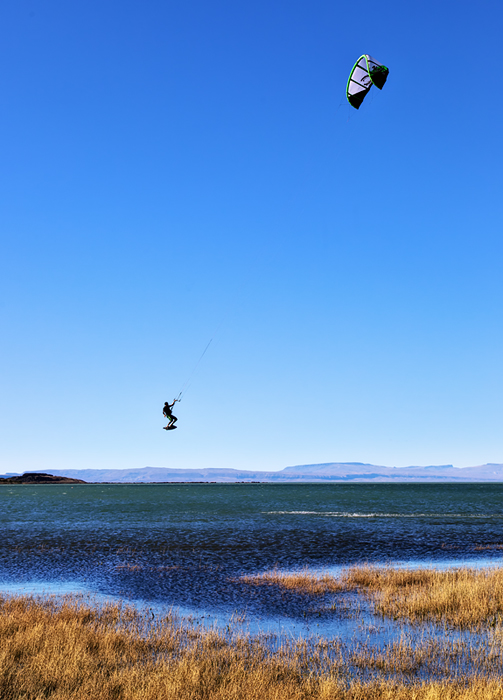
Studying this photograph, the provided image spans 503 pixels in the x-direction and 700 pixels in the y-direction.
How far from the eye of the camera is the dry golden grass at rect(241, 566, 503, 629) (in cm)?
1811

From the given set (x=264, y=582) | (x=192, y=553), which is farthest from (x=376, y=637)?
(x=192, y=553)

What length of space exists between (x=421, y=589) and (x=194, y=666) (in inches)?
480

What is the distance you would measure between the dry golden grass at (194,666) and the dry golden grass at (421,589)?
3.85 metres

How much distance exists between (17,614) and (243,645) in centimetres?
712

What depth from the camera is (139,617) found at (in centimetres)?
1797

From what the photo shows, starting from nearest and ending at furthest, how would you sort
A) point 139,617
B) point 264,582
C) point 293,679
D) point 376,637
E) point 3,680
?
point 3,680 < point 293,679 < point 376,637 < point 139,617 < point 264,582

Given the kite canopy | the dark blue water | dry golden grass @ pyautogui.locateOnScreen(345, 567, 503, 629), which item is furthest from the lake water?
the kite canopy

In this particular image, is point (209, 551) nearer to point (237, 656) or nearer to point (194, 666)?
point (237, 656)

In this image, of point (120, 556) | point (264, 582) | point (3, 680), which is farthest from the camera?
point (120, 556)

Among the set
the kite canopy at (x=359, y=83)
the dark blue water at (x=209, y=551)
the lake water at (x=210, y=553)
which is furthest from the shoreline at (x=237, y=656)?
the kite canopy at (x=359, y=83)

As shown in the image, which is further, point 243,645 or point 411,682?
point 243,645

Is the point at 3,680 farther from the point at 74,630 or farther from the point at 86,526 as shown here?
the point at 86,526

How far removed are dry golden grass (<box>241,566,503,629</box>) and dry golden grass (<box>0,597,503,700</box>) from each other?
3849 millimetres

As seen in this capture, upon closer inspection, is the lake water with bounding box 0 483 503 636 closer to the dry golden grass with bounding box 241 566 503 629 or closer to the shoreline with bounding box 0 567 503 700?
the dry golden grass with bounding box 241 566 503 629
